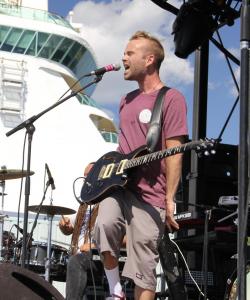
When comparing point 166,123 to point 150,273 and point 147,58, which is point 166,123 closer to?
point 147,58

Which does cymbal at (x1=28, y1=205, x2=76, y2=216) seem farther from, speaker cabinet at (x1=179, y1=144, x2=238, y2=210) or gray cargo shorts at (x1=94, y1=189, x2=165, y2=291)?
gray cargo shorts at (x1=94, y1=189, x2=165, y2=291)

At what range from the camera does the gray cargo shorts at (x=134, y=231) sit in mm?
3477

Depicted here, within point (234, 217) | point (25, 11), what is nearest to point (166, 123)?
point (234, 217)

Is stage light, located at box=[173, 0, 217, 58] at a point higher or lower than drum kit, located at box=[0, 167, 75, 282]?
higher

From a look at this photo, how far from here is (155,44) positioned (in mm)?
3764

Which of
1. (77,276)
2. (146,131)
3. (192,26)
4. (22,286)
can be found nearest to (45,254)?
(77,276)

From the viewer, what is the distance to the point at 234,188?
5762 mm

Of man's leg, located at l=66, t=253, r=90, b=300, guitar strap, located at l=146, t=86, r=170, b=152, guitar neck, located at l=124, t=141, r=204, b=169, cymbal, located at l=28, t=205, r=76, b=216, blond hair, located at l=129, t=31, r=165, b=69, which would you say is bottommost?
man's leg, located at l=66, t=253, r=90, b=300

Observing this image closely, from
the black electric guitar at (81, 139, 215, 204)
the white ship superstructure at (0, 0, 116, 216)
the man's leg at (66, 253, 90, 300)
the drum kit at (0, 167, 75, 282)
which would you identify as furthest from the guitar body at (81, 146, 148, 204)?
the white ship superstructure at (0, 0, 116, 216)

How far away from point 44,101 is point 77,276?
18087 mm

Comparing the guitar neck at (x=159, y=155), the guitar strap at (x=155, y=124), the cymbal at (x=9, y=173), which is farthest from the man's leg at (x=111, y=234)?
the cymbal at (x=9, y=173)

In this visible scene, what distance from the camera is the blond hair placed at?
3.75 m

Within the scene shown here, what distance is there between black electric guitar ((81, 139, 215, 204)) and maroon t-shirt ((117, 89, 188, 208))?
0.20ft

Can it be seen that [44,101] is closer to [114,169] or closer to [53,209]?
[53,209]
